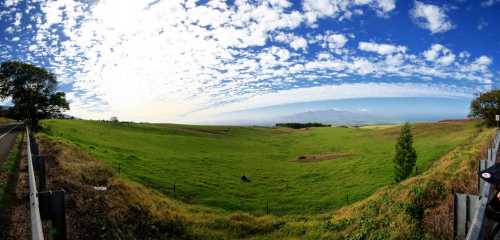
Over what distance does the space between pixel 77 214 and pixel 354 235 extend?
9395 mm

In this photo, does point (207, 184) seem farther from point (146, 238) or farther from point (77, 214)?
point (77, 214)

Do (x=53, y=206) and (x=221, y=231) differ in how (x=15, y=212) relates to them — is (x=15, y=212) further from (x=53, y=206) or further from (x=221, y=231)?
(x=221, y=231)

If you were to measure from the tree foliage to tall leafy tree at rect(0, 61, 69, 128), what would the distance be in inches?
3101

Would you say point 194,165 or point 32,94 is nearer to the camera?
point 194,165

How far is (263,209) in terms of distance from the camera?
3059cm

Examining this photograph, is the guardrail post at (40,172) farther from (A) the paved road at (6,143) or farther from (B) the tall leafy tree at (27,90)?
(B) the tall leafy tree at (27,90)

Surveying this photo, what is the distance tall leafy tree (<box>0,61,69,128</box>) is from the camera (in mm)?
53656

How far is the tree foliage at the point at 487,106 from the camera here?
211 ft

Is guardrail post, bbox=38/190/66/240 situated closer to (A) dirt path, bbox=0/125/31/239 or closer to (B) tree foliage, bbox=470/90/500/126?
(A) dirt path, bbox=0/125/31/239

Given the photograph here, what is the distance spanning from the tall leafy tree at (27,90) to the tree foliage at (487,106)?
258 ft

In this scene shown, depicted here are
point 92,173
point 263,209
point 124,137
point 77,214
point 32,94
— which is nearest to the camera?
point 77,214

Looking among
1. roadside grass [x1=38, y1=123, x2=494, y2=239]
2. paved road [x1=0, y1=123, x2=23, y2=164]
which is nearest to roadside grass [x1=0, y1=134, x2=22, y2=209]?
paved road [x1=0, y1=123, x2=23, y2=164]

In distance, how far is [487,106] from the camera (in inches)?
2606

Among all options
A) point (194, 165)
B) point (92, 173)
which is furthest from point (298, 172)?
point (92, 173)
